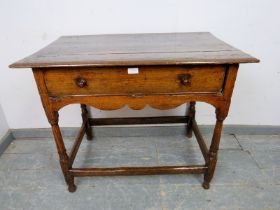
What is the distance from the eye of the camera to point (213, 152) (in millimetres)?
1334

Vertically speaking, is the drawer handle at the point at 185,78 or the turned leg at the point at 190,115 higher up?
the drawer handle at the point at 185,78

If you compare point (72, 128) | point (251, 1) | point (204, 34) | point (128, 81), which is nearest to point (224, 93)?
point (128, 81)

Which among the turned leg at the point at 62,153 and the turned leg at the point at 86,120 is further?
the turned leg at the point at 86,120

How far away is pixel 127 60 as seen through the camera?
38.7 inches

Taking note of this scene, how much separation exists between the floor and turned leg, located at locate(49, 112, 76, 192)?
88 mm

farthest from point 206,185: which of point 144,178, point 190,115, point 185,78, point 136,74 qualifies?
point 136,74

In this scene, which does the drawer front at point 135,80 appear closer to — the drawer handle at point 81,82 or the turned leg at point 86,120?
the drawer handle at point 81,82

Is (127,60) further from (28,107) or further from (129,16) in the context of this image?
(28,107)

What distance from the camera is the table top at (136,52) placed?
975mm

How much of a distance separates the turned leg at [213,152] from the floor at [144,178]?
86mm

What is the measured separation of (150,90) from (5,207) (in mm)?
1158

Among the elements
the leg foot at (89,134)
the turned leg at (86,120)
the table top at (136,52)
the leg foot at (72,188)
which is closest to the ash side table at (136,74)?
the table top at (136,52)

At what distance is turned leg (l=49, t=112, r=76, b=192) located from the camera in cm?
122

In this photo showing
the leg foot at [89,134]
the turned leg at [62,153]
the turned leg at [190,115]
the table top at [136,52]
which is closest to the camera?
the table top at [136,52]
